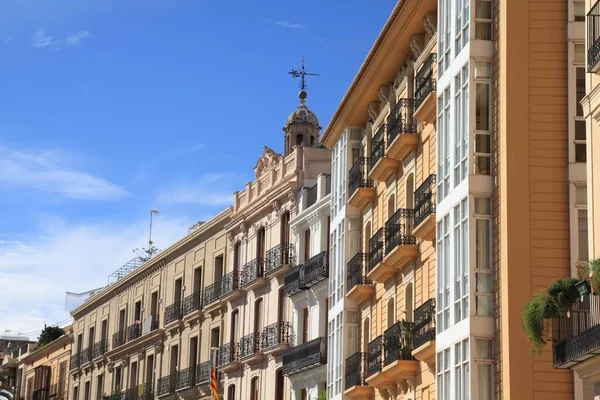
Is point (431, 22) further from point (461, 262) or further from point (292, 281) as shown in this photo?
point (292, 281)

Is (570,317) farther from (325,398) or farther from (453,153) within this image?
(325,398)

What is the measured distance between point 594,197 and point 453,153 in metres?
6.26

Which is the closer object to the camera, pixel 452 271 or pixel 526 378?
pixel 526 378

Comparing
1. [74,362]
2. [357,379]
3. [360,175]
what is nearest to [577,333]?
[357,379]

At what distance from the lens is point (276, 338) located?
43812 millimetres

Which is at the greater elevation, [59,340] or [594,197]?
[59,340]

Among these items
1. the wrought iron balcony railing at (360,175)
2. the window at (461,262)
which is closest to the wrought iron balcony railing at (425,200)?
the window at (461,262)

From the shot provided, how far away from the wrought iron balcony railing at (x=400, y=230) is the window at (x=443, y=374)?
4676 mm

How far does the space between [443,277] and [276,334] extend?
18.7m

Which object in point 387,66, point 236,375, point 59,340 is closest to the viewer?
point 387,66

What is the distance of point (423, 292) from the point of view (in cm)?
2897

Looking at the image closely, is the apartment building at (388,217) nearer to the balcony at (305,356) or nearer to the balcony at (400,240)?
the balcony at (400,240)

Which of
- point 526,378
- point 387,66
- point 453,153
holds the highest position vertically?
point 387,66

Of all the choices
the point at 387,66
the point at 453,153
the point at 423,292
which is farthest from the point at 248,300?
the point at 453,153
